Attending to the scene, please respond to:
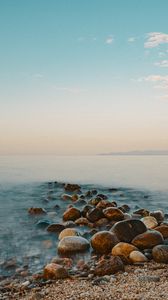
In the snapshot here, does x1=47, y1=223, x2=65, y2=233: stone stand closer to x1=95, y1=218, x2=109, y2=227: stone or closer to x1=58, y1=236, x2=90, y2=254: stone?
x1=95, y1=218, x2=109, y2=227: stone

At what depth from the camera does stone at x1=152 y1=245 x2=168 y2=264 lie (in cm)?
849

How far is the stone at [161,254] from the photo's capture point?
8492mm

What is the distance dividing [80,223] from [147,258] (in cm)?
482

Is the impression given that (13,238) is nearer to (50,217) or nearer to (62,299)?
(50,217)

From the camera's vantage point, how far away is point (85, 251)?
9656 mm

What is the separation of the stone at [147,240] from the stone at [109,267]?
1.91 metres

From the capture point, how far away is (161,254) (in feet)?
28.2

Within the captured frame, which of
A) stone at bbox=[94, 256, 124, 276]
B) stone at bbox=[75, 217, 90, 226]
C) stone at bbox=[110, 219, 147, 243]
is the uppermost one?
stone at bbox=[110, 219, 147, 243]

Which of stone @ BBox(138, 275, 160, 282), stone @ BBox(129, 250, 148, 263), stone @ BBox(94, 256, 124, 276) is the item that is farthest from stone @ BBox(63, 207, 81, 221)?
stone @ BBox(138, 275, 160, 282)

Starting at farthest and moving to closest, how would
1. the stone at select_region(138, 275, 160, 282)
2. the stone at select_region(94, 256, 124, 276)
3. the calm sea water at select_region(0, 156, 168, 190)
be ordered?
1. the calm sea water at select_region(0, 156, 168, 190)
2. the stone at select_region(94, 256, 124, 276)
3. the stone at select_region(138, 275, 160, 282)

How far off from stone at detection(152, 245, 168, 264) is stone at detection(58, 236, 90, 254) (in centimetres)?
199

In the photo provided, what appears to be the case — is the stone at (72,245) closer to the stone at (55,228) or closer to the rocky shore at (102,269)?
the rocky shore at (102,269)

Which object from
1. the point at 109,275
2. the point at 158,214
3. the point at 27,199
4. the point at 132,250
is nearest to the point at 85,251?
the point at 132,250

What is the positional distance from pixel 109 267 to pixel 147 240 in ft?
Answer: 7.84
